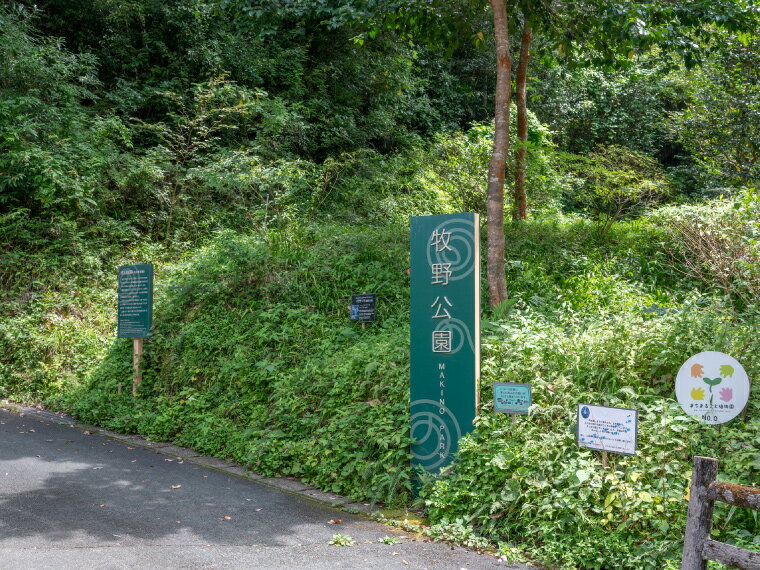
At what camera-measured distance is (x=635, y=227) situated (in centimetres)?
1200

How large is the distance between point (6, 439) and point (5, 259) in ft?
19.6

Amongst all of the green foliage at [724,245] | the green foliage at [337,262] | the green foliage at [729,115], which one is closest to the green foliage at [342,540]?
the green foliage at [337,262]

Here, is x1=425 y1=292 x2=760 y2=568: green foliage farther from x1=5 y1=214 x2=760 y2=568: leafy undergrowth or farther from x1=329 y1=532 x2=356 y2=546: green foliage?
x1=329 y1=532 x2=356 y2=546: green foliage

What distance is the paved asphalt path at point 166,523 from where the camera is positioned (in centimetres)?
521

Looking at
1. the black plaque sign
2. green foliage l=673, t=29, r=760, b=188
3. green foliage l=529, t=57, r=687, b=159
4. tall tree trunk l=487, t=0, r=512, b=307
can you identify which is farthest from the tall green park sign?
green foliage l=529, t=57, r=687, b=159

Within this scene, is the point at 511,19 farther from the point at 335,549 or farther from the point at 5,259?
the point at 5,259

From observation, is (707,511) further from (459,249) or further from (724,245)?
(724,245)

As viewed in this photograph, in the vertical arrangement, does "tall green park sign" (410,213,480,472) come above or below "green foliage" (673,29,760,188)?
below

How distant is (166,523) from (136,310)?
5675 mm

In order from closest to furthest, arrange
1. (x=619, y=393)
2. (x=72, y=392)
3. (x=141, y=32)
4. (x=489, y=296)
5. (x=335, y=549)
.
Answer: (x=335, y=549), (x=619, y=393), (x=489, y=296), (x=72, y=392), (x=141, y=32)

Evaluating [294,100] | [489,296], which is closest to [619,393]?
[489,296]

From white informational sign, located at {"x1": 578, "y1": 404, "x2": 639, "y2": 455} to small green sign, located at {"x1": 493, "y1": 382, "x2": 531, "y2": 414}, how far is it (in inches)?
22.6

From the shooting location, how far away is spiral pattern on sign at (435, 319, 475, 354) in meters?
6.51

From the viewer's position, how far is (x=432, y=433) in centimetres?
660
